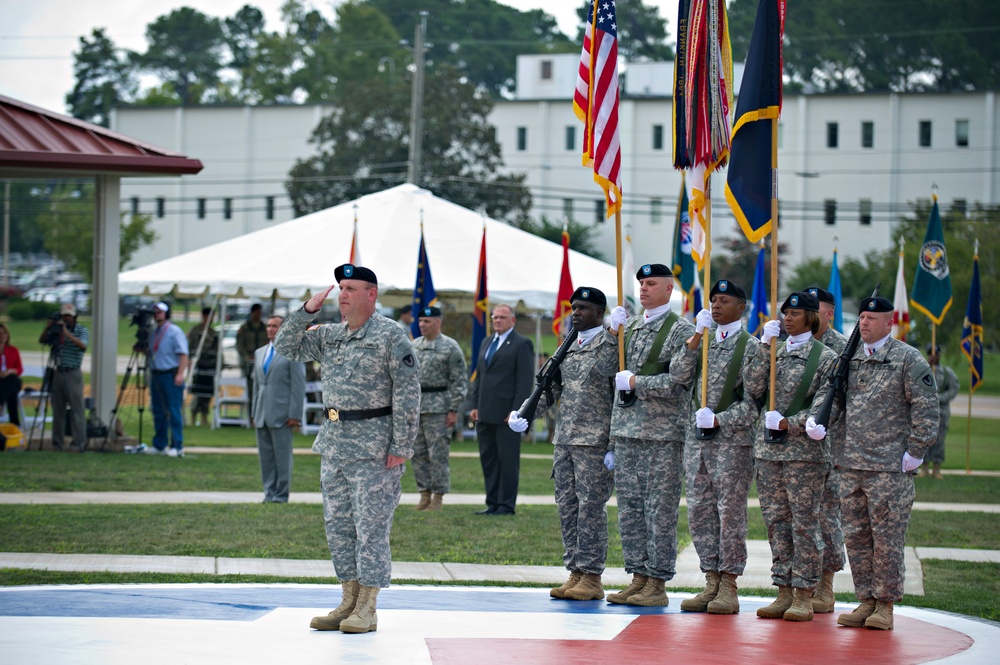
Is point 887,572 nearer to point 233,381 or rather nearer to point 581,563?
point 581,563

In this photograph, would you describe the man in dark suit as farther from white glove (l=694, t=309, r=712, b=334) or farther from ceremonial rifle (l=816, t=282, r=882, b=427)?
ceremonial rifle (l=816, t=282, r=882, b=427)

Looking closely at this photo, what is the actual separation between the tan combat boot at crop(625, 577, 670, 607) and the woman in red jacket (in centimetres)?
1328

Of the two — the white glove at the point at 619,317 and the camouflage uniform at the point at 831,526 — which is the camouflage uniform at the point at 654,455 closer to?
the white glove at the point at 619,317

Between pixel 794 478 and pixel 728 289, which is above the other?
pixel 728 289

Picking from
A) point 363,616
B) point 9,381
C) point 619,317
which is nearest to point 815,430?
point 619,317

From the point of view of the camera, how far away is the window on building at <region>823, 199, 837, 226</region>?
63.9 meters

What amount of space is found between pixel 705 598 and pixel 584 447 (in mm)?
1280

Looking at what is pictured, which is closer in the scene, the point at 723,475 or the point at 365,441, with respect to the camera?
the point at 365,441

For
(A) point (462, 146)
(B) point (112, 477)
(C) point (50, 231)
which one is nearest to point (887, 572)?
(B) point (112, 477)

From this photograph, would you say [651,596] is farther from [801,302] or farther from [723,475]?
[801,302]

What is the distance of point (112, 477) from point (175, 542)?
5.07 meters

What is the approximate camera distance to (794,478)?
8.19 metres

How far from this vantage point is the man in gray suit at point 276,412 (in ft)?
43.3

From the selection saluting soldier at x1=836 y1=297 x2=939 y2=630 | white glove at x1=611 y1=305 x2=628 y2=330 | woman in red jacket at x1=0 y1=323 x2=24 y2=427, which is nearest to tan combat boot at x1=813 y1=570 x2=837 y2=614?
saluting soldier at x1=836 y1=297 x2=939 y2=630
